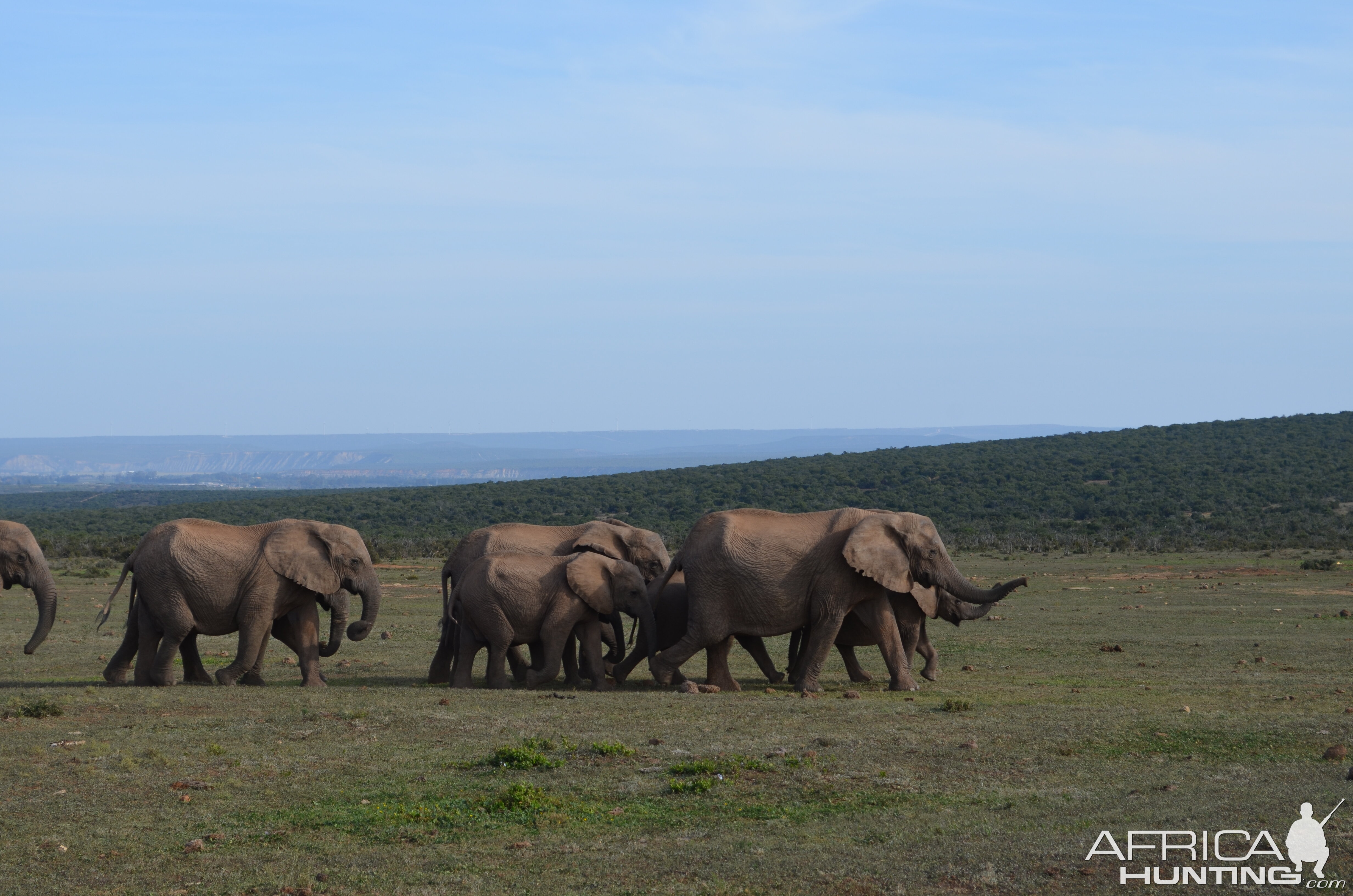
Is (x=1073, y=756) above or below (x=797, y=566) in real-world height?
below

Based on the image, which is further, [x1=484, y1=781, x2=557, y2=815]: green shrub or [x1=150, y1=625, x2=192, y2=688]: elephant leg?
[x1=150, y1=625, x2=192, y2=688]: elephant leg

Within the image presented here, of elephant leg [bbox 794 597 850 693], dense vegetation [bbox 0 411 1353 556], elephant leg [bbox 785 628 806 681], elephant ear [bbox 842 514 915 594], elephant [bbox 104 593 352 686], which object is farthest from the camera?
dense vegetation [bbox 0 411 1353 556]

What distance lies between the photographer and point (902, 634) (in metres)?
20.2

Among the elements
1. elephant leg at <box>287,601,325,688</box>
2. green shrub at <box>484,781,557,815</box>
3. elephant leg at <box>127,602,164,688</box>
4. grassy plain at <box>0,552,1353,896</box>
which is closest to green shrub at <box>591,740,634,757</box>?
grassy plain at <box>0,552,1353,896</box>

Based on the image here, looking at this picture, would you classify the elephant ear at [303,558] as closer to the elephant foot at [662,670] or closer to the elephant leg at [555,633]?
the elephant leg at [555,633]

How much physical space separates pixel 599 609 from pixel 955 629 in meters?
12.0

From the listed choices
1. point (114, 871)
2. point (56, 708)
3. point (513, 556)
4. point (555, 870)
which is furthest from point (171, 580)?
point (555, 870)

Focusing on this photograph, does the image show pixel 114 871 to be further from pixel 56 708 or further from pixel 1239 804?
pixel 1239 804

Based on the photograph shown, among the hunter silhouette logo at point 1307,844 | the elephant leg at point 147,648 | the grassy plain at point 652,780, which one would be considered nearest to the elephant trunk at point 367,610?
the grassy plain at point 652,780

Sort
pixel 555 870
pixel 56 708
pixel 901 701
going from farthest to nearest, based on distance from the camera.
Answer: pixel 901 701, pixel 56 708, pixel 555 870

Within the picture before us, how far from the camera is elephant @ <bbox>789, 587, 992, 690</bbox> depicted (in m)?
19.0

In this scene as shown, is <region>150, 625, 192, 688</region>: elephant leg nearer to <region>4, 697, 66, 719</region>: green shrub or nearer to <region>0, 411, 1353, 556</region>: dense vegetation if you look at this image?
<region>4, 697, 66, 719</region>: green shrub

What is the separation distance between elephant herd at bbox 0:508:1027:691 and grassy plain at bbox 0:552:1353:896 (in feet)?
2.23

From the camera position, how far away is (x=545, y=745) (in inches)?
541
